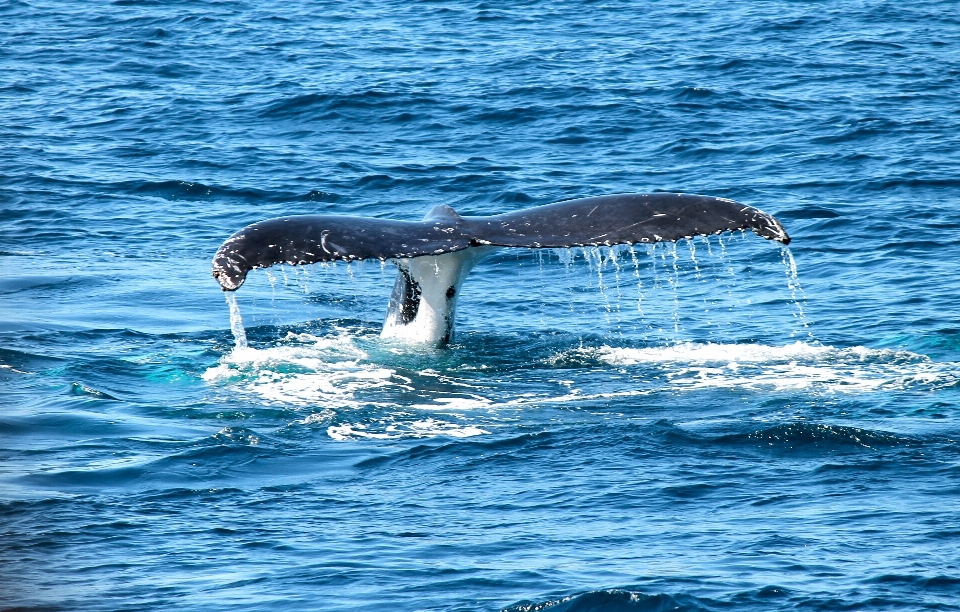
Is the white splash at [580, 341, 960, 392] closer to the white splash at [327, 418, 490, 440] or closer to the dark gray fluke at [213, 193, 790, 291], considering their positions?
the dark gray fluke at [213, 193, 790, 291]

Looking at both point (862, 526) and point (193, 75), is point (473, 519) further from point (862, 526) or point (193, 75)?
point (193, 75)

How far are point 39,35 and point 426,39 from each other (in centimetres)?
826

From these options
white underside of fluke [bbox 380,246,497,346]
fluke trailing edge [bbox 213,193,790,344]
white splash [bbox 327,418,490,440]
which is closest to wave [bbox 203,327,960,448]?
white splash [bbox 327,418,490,440]

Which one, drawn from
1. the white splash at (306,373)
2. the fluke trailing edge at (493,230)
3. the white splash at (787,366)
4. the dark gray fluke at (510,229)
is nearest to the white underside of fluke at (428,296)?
the fluke trailing edge at (493,230)

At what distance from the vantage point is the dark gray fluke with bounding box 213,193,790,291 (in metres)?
8.80

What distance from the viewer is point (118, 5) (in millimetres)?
33219

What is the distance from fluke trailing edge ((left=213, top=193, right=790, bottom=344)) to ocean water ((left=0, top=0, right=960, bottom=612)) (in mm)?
315

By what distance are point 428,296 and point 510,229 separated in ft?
4.45

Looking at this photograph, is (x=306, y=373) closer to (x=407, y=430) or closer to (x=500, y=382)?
(x=500, y=382)

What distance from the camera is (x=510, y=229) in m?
9.66

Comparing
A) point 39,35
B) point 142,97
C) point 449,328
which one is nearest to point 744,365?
point 449,328

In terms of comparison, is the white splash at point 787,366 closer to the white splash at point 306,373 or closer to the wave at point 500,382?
the wave at point 500,382

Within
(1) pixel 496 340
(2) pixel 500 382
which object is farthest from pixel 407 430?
(1) pixel 496 340

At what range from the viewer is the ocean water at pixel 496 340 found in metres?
7.14
